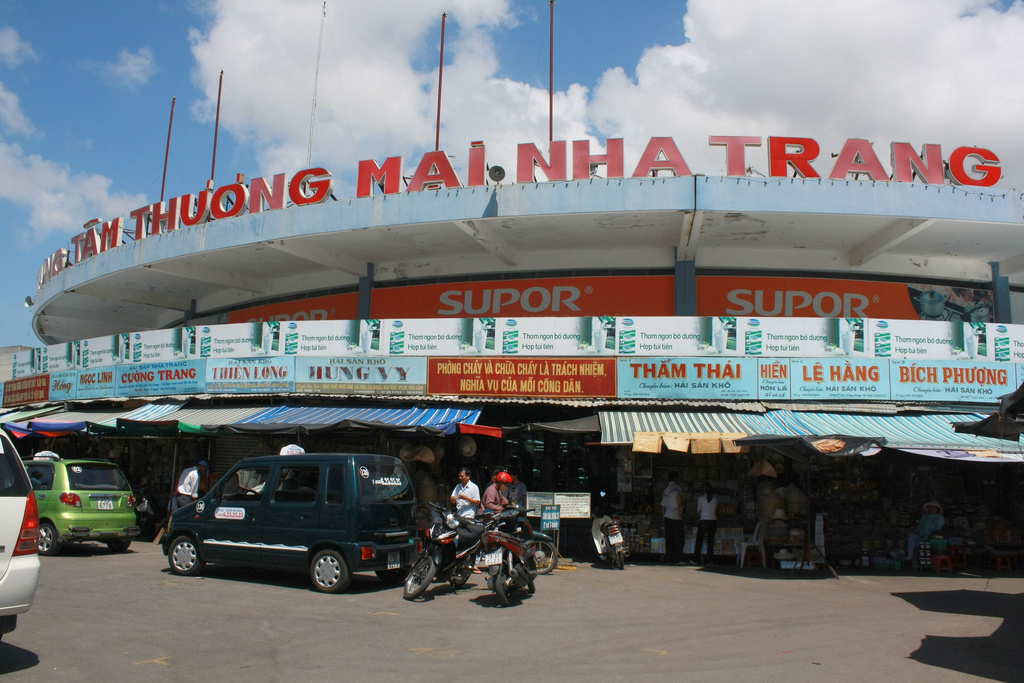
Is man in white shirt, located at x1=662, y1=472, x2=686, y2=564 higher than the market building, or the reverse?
the market building

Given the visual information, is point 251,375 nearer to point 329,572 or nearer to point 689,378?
point 329,572

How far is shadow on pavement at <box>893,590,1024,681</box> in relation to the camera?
6.14 meters

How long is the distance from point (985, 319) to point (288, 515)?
52.0 feet

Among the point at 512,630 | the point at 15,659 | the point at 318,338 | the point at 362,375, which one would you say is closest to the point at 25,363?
the point at 318,338

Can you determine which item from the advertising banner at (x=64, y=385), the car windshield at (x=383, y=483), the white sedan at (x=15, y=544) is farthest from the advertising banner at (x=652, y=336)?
the advertising banner at (x=64, y=385)

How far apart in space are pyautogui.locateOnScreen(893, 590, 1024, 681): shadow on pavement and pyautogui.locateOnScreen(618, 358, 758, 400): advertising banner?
14.8ft

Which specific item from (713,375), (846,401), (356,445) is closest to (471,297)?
(356,445)

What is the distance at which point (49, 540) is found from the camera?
472 inches

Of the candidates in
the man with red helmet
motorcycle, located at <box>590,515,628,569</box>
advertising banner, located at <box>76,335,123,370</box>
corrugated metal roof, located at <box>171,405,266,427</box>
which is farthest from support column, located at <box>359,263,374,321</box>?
motorcycle, located at <box>590,515,628,569</box>

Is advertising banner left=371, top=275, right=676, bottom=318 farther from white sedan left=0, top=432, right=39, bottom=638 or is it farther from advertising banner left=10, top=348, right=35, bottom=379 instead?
white sedan left=0, top=432, right=39, bottom=638

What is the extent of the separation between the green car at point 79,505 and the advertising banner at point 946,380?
13.5m

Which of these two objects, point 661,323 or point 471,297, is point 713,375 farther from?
point 471,297

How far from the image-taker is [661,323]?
13.5m

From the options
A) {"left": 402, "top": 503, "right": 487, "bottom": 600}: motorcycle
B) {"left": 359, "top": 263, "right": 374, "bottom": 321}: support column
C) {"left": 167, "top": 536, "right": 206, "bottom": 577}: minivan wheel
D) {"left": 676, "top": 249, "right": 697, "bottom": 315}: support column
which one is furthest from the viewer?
{"left": 359, "top": 263, "right": 374, "bottom": 321}: support column
